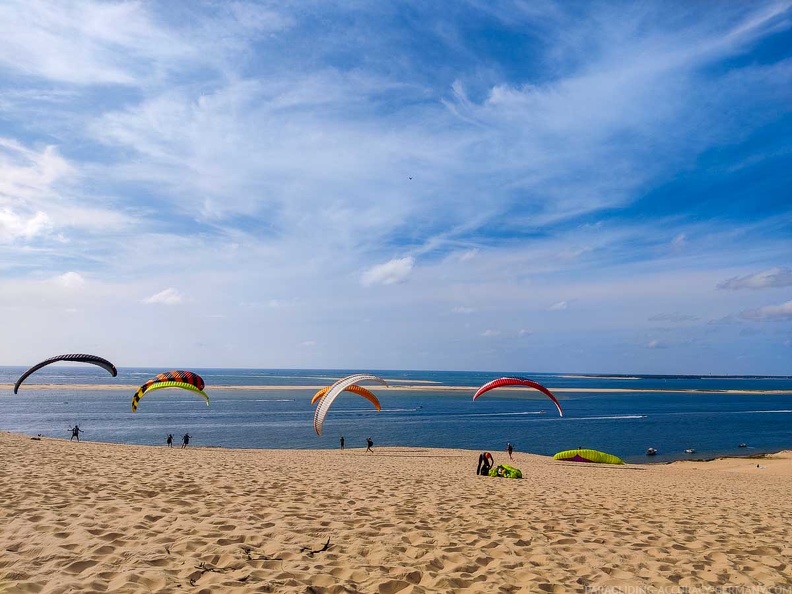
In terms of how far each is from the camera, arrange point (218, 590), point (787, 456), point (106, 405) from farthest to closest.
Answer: point (106, 405) → point (787, 456) → point (218, 590)

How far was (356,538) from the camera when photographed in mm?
6148

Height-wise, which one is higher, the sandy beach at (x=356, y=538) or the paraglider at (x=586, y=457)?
the sandy beach at (x=356, y=538)

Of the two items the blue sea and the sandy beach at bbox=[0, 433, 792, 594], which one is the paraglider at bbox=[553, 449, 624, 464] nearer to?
the blue sea

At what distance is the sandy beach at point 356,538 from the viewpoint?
4.86 m

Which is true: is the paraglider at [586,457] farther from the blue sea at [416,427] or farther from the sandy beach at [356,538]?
the sandy beach at [356,538]

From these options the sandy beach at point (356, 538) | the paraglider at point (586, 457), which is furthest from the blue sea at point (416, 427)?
the sandy beach at point (356, 538)

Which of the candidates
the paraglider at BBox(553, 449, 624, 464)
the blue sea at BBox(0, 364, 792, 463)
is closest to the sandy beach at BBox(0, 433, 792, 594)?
the paraglider at BBox(553, 449, 624, 464)

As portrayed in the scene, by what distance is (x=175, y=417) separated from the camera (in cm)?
5056

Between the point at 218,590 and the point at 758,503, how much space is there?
1131 cm

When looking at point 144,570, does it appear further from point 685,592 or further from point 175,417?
point 175,417

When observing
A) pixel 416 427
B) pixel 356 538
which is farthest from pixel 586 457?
pixel 356 538

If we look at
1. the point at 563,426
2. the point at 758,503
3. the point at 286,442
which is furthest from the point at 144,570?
the point at 563,426

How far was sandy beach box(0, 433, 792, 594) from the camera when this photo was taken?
4.86 meters

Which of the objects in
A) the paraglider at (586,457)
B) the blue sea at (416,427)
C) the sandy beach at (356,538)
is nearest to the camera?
the sandy beach at (356,538)
